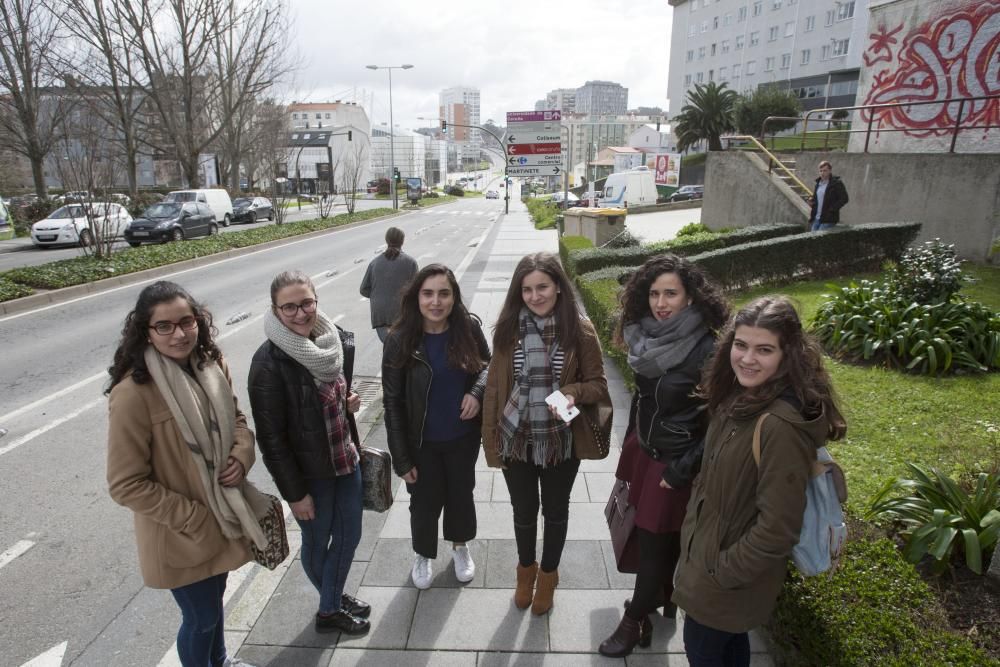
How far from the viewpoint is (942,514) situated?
291cm

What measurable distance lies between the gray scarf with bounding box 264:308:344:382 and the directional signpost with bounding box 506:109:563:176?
14138 mm

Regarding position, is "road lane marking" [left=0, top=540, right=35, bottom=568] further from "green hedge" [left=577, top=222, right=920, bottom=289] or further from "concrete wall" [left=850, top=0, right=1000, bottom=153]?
"concrete wall" [left=850, top=0, right=1000, bottom=153]

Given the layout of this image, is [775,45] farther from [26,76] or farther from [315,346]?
[315,346]

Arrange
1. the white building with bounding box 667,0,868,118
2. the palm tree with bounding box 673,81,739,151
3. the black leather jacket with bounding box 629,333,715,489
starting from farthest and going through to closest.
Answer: the white building with bounding box 667,0,868,118
the palm tree with bounding box 673,81,739,151
the black leather jacket with bounding box 629,333,715,489

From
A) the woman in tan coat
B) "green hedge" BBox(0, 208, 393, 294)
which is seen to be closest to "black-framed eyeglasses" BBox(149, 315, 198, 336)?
the woman in tan coat

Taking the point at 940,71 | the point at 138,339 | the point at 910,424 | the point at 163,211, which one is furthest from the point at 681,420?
the point at 163,211

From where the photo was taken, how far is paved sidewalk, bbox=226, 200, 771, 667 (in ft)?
9.32

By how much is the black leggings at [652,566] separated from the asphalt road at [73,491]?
243cm

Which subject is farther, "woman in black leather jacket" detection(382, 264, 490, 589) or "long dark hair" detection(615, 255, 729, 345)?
"woman in black leather jacket" detection(382, 264, 490, 589)

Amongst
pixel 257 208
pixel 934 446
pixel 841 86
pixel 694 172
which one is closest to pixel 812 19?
pixel 841 86

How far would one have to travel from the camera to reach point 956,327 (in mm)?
5723

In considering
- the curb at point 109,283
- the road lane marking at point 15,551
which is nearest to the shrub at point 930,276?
the road lane marking at point 15,551

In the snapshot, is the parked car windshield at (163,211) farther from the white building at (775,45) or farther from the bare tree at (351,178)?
the white building at (775,45)

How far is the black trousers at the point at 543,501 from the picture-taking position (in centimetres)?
301
